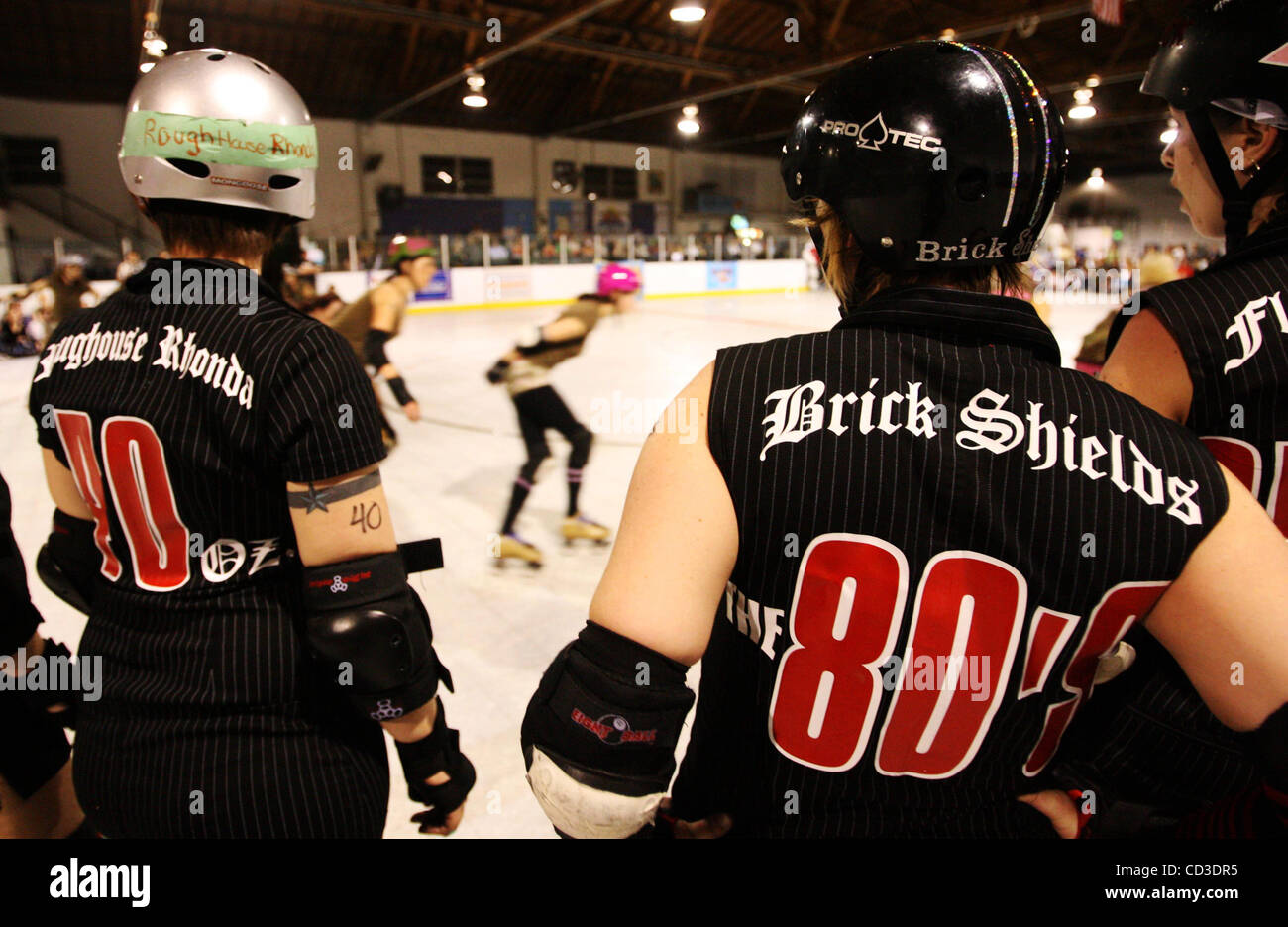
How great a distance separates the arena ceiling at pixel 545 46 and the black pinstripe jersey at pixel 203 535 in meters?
11.0

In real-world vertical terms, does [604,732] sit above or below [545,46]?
below

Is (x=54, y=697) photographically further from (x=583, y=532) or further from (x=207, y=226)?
(x=583, y=532)

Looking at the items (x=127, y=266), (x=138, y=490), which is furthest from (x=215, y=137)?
(x=127, y=266)

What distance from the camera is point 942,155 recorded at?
0.81 metres

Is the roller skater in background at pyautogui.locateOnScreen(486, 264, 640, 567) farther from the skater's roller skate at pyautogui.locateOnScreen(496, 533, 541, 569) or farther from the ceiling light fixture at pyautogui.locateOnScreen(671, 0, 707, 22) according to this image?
the ceiling light fixture at pyautogui.locateOnScreen(671, 0, 707, 22)

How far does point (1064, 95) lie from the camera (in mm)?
19406

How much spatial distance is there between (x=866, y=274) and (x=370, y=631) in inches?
32.6

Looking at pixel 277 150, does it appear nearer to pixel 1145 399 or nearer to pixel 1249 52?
pixel 1145 399

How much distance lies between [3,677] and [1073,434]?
1.60 meters

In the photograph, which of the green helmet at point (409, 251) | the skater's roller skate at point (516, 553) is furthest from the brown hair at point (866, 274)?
the green helmet at point (409, 251)

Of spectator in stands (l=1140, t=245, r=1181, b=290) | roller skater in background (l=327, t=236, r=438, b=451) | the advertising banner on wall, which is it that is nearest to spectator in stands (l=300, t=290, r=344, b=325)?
roller skater in background (l=327, t=236, r=438, b=451)

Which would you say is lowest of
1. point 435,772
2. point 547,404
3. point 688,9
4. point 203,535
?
A: point 435,772

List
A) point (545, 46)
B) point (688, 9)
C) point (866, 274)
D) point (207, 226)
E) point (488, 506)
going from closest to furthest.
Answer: point (866, 274), point (207, 226), point (488, 506), point (688, 9), point (545, 46)
